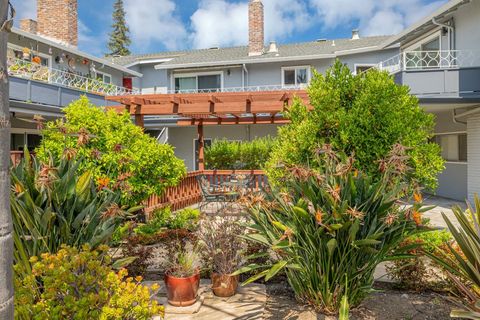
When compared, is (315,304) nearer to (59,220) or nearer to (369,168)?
(369,168)

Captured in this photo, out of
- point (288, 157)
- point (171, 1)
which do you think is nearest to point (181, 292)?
point (288, 157)

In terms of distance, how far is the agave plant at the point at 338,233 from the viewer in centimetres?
330

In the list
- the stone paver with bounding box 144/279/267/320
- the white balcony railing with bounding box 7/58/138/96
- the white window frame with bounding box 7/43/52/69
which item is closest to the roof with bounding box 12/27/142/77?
the white window frame with bounding box 7/43/52/69

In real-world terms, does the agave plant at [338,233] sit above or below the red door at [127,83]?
below

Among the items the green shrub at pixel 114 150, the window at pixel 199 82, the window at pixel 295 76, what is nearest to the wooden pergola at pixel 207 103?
the green shrub at pixel 114 150

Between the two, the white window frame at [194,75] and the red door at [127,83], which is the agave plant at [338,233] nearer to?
the white window frame at [194,75]

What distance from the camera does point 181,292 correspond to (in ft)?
12.1

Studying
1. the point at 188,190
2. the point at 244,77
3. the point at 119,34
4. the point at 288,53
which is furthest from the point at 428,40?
the point at 119,34

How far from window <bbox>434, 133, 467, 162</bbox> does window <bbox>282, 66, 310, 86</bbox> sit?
7.71 metres

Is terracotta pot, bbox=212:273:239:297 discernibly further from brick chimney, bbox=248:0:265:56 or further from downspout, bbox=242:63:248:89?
brick chimney, bbox=248:0:265:56

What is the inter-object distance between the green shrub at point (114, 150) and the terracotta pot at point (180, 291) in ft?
8.97

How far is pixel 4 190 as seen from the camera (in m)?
1.47

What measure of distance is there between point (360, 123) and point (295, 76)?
1500 centimetres

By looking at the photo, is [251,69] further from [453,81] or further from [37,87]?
[453,81]
